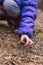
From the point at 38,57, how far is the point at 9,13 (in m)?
0.64

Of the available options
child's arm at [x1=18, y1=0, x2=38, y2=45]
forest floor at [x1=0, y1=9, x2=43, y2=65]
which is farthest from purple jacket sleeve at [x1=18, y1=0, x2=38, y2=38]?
forest floor at [x1=0, y1=9, x2=43, y2=65]

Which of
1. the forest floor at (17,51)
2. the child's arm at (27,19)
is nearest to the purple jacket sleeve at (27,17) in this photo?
the child's arm at (27,19)

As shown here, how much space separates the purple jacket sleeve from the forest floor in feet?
0.38

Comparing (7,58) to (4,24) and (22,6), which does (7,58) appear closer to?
(22,6)

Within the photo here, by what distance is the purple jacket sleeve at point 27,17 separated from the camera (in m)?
2.00

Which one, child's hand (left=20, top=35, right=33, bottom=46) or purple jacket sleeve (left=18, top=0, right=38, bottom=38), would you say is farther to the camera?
purple jacket sleeve (left=18, top=0, right=38, bottom=38)

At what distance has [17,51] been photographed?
1838 mm

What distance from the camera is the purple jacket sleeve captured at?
2.00 meters

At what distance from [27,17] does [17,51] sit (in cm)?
38

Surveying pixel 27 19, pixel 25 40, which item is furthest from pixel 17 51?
pixel 27 19

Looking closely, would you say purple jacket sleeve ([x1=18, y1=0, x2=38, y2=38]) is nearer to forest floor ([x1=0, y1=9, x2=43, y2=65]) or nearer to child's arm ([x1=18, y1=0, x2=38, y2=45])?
child's arm ([x1=18, y1=0, x2=38, y2=45])

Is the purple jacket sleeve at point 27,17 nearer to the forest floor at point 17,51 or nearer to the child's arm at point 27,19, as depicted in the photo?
the child's arm at point 27,19

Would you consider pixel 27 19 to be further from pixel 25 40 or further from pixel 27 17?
pixel 25 40

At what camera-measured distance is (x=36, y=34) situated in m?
2.35
